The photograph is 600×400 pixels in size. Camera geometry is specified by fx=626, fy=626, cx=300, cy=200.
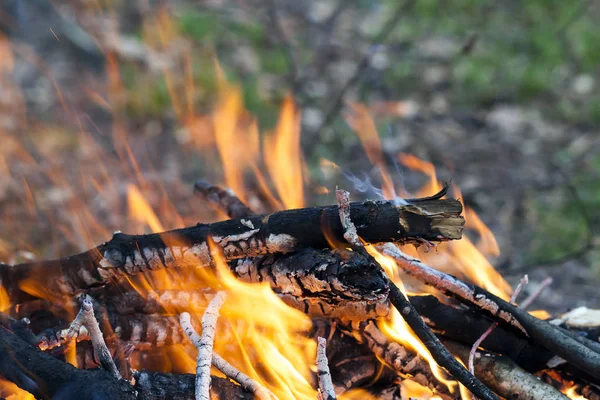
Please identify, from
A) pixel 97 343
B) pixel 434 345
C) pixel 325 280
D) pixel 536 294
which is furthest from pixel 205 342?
pixel 536 294

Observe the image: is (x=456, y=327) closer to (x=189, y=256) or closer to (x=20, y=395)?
(x=189, y=256)

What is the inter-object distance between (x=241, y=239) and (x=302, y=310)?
36cm

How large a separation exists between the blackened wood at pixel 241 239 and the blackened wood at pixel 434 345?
0.55 feet

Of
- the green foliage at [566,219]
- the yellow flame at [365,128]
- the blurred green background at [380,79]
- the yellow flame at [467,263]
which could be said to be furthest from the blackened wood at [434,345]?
the yellow flame at [365,128]

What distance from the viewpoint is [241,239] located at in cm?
176

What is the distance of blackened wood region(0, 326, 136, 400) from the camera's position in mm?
1495

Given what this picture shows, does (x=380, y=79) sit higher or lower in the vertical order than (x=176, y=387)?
higher

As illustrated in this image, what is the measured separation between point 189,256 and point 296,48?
4.74 m

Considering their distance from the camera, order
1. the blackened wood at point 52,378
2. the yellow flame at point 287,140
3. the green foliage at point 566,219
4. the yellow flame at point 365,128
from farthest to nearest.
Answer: the yellow flame at point 365,128 < the yellow flame at point 287,140 < the green foliage at point 566,219 < the blackened wood at point 52,378

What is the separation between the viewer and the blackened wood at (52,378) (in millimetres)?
1495

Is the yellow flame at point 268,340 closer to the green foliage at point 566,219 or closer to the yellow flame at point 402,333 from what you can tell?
the yellow flame at point 402,333

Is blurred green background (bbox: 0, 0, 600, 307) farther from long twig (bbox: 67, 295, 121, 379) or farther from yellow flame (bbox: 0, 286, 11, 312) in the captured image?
long twig (bbox: 67, 295, 121, 379)

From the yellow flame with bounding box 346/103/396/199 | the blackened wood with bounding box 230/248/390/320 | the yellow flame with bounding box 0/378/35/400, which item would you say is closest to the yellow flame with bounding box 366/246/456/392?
the blackened wood with bounding box 230/248/390/320

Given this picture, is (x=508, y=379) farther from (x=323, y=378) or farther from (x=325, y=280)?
(x=325, y=280)
